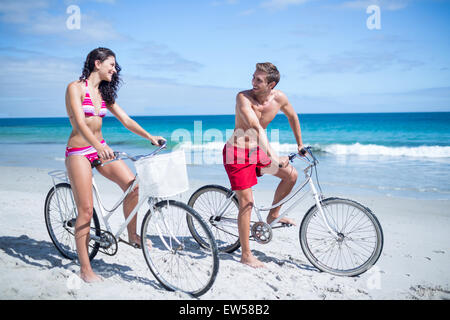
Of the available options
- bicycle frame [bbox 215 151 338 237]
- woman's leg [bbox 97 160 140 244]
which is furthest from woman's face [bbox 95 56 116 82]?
bicycle frame [bbox 215 151 338 237]

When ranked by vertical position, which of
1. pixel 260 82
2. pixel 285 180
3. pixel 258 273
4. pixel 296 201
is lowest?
pixel 258 273

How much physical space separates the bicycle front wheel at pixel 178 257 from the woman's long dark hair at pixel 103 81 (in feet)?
3.81

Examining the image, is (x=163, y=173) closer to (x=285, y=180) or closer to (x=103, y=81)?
(x=103, y=81)

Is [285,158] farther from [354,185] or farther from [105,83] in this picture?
[354,185]

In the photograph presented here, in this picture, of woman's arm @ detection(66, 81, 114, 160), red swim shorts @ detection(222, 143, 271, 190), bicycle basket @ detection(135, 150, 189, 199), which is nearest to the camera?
bicycle basket @ detection(135, 150, 189, 199)

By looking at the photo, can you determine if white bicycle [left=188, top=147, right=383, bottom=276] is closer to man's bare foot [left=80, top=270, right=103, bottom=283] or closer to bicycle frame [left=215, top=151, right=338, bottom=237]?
bicycle frame [left=215, top=151, right=338, bottom=237]

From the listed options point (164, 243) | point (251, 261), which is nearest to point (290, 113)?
point (251, 261)

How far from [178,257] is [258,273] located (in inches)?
32.0

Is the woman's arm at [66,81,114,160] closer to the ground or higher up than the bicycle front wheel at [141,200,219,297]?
higher up

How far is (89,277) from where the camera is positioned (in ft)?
9.84

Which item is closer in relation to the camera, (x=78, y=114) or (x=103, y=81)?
(x=78, y=114)

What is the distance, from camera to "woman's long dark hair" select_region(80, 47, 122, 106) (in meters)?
2.97

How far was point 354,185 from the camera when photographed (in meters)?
8.22

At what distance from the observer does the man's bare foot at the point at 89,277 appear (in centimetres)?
299
